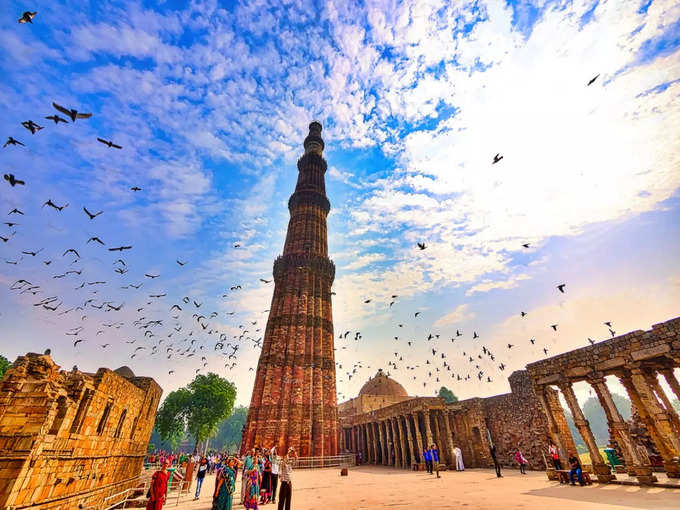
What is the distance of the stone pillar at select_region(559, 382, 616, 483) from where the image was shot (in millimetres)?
10922

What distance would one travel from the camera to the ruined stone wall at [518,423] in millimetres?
18641

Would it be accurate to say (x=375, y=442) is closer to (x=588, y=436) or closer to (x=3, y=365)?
(x=588, y=436)

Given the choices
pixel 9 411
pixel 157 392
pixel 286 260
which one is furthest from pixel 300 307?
pixel 9 411

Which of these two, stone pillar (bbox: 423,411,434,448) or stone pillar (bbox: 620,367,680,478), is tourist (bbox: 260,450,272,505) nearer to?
stone pillar (bbox: 620,367,680,478)

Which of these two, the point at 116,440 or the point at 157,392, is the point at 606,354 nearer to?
the point at 116,440

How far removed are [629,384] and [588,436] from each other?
8.39ft

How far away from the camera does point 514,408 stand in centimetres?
2062

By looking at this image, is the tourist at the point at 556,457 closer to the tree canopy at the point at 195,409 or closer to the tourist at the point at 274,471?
the tourist at the point at 274,471

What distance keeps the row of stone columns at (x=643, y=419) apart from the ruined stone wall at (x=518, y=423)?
6.29m

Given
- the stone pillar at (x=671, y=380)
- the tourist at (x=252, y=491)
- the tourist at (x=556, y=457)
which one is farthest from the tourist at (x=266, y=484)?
the stone pillar at (x=671, y=380)

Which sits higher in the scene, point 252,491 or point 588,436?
point 588,436

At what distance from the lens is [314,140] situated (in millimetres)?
41500

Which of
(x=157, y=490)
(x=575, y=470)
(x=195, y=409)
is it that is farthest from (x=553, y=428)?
(x=195, y=409)

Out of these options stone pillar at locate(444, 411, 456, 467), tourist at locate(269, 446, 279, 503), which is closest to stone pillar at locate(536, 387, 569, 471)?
stone pillar at locate(444, 411, 456, 467)
